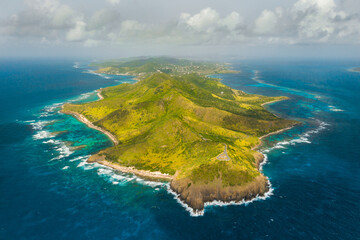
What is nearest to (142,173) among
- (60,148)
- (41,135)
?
(60,148)

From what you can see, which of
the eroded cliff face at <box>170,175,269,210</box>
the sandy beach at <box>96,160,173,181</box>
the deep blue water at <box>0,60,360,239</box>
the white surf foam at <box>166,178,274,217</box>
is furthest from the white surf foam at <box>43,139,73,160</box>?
the white surf foam at <box>166,178,274,217</box>

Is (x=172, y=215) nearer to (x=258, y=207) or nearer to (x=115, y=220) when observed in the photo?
(x=115, y=220)

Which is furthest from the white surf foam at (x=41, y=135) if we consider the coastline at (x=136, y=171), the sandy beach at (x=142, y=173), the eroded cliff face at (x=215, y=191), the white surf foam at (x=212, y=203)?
the white surf foam at (x=212, y=203)

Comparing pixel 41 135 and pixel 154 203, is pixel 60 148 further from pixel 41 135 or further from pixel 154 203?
pixel 154 203

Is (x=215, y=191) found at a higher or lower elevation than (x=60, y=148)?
higher

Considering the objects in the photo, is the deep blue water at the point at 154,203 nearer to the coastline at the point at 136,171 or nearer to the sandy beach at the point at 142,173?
the coastline at the point at 136,171

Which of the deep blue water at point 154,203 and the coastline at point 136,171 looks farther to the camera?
the coastline at point 136,171

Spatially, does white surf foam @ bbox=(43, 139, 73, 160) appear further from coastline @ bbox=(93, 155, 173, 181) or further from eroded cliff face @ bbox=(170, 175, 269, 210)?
eroded cliff face @ bbox=(170, 175, 269, 210)

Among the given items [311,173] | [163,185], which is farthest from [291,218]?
[163,185]
